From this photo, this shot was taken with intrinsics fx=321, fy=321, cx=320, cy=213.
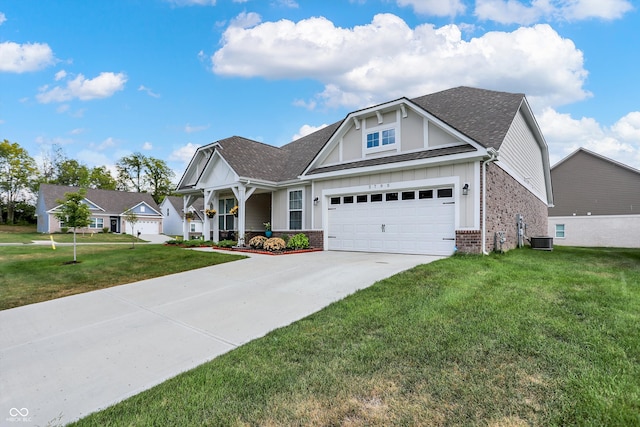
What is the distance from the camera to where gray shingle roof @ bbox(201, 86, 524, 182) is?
37.2 ft

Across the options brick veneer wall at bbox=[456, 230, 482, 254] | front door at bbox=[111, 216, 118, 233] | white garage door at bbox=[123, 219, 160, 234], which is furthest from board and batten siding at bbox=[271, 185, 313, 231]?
front door at bbox=[111, 216, 118, 233]

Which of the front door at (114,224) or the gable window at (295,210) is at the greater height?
the gable window at (295,210)

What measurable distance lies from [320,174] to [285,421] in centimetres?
1114

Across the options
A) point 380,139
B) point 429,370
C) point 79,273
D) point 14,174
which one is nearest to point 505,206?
point 380,139

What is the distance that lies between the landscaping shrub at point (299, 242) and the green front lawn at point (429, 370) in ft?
26.1

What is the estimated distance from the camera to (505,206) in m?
11.5

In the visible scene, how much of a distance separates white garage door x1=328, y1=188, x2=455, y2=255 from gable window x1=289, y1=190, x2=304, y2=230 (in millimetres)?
1889

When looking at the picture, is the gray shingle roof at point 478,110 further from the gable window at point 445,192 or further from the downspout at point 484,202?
the gable window at point 445,192

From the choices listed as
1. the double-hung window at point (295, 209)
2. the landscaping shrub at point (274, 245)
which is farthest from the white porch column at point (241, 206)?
the double-hung window at point (295, 209)

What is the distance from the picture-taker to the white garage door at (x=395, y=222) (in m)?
10.2

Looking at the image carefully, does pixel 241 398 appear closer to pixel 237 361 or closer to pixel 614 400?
pixel 237 361

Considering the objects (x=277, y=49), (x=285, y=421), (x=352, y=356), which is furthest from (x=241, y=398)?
(x=277, y=49)

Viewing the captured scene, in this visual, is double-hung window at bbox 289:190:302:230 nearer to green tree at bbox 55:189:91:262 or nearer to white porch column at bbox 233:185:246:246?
white porch column at bbox 233:185:246:246

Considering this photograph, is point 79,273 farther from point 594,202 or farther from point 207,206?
point 594,202
